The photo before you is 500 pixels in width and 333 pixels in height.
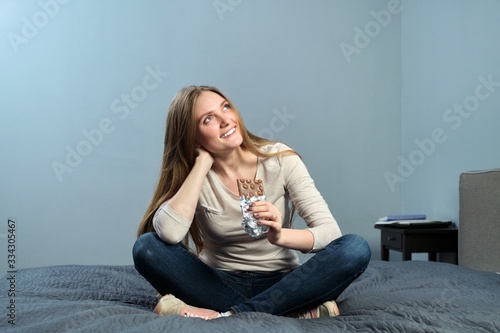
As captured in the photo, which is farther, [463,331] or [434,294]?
[434,294]

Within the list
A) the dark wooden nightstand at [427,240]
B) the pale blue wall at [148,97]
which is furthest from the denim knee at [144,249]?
the pale blue wall at [148,97]

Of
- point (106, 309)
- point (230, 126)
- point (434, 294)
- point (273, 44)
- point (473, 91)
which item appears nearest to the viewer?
point (106, 309)

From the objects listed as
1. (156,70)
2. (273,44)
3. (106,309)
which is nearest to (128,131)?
(156,70)

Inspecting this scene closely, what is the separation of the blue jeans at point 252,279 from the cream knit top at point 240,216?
0.05m

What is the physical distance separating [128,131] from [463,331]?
101 inches

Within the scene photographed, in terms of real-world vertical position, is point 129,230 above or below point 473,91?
below

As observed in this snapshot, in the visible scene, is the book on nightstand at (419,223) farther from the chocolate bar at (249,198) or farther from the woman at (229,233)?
the chocolate bar at (249,198)

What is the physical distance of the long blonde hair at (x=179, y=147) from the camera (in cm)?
179

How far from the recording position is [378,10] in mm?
3732

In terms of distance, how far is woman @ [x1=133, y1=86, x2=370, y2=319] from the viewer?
59.0 inches

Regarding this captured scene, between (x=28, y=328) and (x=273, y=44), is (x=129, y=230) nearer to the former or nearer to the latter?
(x=273, y=44)

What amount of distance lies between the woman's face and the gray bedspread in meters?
0.51

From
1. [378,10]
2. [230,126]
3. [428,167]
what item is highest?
[378,10]

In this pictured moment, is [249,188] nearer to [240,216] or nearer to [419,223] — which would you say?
[240,216]
